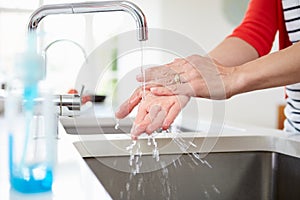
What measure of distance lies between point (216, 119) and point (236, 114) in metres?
2.79

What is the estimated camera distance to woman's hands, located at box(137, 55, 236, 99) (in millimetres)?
947

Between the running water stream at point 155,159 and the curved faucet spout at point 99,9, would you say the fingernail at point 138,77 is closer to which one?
the running water stream at point 155,159

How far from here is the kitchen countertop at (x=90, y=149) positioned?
21.4 inches

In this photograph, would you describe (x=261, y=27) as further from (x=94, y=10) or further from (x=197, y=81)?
(x=94, y=10)

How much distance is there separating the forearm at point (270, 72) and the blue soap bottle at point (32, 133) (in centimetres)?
46

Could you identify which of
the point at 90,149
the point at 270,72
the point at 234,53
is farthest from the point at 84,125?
the point at 270,72

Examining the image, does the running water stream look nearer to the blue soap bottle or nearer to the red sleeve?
the blue soap bottle

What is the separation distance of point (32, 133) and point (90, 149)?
13.4 inches

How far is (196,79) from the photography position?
3.14 ft

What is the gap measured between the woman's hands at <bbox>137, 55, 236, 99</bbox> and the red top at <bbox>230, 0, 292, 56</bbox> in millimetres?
385

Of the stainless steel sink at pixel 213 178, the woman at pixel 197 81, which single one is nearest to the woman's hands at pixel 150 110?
the woman at pixel 197 81

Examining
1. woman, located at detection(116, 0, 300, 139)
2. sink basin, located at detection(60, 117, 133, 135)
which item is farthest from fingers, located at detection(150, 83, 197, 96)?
sink basin, located at detection(60, 117, 133, 135)

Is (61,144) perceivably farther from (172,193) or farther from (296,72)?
(296,72)

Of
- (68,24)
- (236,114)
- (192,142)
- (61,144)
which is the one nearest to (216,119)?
(192,142)
